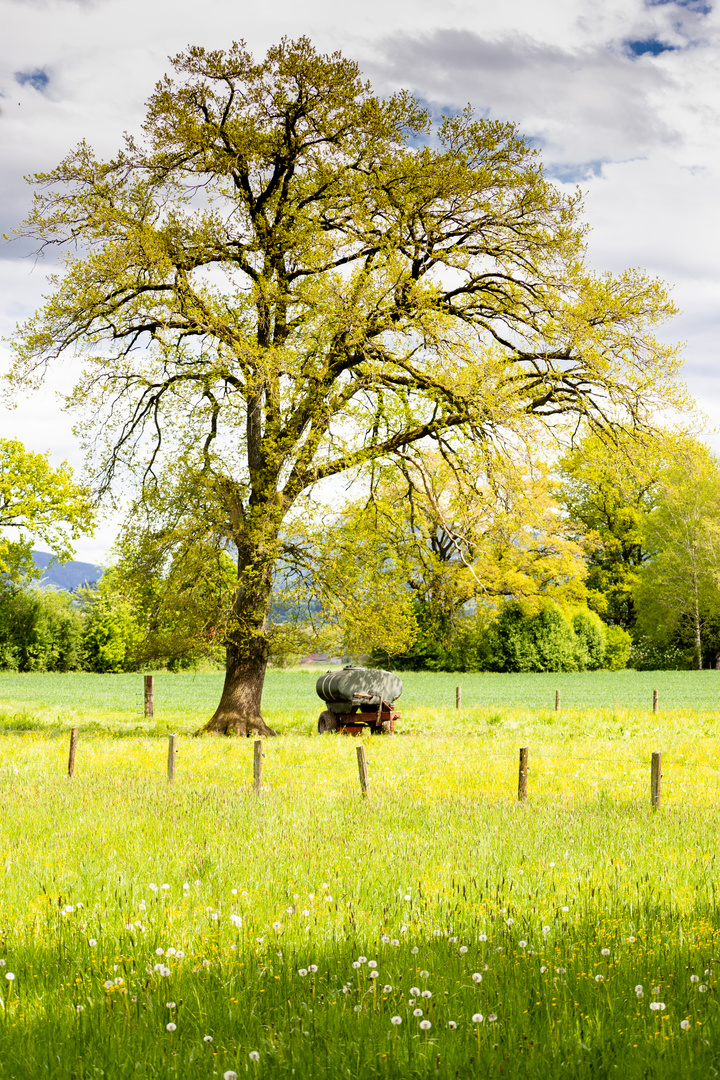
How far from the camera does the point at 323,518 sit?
20.4m

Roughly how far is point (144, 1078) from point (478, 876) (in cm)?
406

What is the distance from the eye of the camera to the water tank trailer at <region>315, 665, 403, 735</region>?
2391cm

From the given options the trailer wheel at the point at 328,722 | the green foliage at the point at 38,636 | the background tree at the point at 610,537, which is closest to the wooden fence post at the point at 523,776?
the trailer wheel at the point at 328,722

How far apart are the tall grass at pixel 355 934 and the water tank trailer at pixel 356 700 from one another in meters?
11.6

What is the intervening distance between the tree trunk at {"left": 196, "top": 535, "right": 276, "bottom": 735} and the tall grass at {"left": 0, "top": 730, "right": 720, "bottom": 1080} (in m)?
8.46

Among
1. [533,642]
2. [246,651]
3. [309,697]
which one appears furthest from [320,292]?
[533,642]

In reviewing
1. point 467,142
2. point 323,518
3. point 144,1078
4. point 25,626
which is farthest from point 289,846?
point 25,626

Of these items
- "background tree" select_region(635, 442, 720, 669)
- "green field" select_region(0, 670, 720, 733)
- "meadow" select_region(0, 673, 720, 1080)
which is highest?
"background tree" select_region(635, 442, 720, 669)

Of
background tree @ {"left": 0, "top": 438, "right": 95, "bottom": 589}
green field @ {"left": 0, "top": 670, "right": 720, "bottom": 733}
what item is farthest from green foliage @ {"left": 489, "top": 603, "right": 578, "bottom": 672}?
background tree @ {"left": 0, "top": 438, "right": 95, "bottom": 589}

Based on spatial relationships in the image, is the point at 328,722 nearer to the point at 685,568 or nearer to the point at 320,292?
the point at 320,292

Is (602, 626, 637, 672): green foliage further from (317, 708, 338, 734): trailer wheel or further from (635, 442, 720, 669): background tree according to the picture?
(317, 708, 338, 734): trailer wheel

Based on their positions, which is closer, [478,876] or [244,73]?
[478,876]

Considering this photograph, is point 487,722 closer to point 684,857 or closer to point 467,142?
point 467,142

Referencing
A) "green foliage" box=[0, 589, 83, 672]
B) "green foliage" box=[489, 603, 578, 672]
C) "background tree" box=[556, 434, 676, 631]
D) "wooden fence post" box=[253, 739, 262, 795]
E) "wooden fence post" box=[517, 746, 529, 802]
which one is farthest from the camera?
"green foliage" box=[0, 589, 83, 672]
